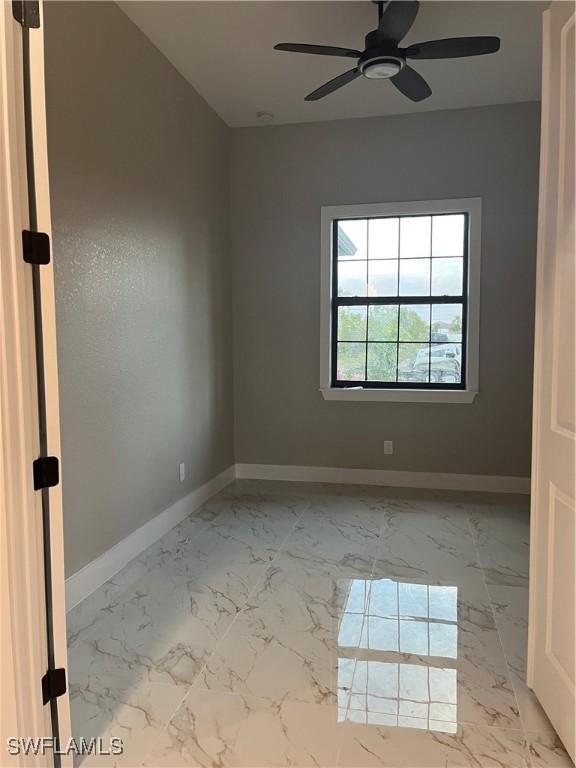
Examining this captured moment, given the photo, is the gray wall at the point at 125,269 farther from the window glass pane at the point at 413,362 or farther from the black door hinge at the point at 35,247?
Result: the window glass pane at the point at 413,362

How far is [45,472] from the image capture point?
1461mm

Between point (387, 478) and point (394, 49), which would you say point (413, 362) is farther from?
point (394, 49)

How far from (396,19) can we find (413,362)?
108 inches

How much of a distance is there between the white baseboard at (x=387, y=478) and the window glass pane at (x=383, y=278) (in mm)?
1604

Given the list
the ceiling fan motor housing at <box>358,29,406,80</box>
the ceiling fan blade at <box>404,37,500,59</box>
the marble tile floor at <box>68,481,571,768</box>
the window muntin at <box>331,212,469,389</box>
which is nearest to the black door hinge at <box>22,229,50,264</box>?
the marble tile floor at <box>68,481,571,768</box>

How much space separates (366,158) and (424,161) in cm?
49

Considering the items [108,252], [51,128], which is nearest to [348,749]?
[108,252]

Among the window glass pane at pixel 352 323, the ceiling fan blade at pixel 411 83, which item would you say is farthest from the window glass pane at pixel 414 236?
the ceiling fan blade at pixel 411 83

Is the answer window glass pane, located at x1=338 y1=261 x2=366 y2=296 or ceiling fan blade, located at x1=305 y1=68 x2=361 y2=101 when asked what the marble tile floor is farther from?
ceiling fan blade, located at x1=305 y1=68 x2=361 y2=101

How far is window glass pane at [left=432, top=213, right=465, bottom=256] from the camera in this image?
14.8ft

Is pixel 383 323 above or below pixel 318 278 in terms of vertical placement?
below

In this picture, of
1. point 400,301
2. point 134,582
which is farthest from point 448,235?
point 134,582

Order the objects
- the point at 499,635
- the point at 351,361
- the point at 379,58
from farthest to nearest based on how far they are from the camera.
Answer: the point at 351,361 < the point at 379,58 < the point at 499,635

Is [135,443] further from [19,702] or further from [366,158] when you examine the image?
[366,158]
